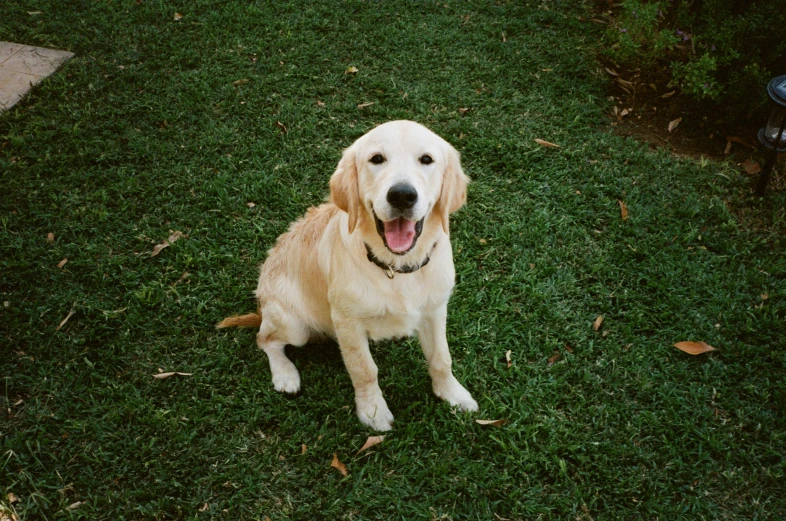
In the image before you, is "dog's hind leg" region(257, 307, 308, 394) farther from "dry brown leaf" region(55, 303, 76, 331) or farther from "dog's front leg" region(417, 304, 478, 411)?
"dry brown leaf" region(55, 303, 76, 331)

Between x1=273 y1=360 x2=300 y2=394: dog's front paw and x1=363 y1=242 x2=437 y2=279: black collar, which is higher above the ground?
x1=363 y1=242 x2=437 y2=279: black collar

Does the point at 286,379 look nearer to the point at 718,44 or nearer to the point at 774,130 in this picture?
the point at 774,130

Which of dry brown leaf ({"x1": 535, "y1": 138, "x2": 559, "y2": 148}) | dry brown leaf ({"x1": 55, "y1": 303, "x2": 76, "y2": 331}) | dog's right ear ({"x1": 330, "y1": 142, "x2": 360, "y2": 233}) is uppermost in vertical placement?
dog's right ear ({"x1": 330, "y1": 142, "x2": 360, "y2": 233})

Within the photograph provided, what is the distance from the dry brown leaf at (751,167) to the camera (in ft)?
14.1

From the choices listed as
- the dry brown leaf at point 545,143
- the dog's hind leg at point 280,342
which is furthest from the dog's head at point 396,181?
the dry brown leaf at point 545,143

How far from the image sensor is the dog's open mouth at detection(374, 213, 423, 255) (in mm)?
2312

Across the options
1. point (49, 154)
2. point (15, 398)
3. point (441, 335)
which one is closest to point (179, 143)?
point (49, 154)

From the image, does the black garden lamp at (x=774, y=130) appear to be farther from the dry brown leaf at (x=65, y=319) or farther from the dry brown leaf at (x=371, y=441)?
the dry brown leaf at (x=65, y=319)

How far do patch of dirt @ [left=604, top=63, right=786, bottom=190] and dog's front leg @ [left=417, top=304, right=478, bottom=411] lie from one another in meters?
3.02

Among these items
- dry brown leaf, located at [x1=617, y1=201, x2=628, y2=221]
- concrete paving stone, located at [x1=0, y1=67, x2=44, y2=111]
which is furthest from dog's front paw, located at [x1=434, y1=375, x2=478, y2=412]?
concrete paving stone, located at [x1=0, y1=67, x2=44, y2=111]

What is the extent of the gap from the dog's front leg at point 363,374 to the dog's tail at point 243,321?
2.33 ft

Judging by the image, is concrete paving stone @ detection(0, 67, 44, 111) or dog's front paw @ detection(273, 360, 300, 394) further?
concrete paving stone @ detection(0, 67, 44, 111)

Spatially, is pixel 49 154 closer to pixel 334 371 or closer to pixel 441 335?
pixel 334 371

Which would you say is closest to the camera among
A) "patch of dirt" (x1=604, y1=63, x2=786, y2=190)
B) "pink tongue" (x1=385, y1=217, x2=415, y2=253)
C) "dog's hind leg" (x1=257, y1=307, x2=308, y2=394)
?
"pink tongue" (x1=385, y1=217, x2=415, y2=253)
